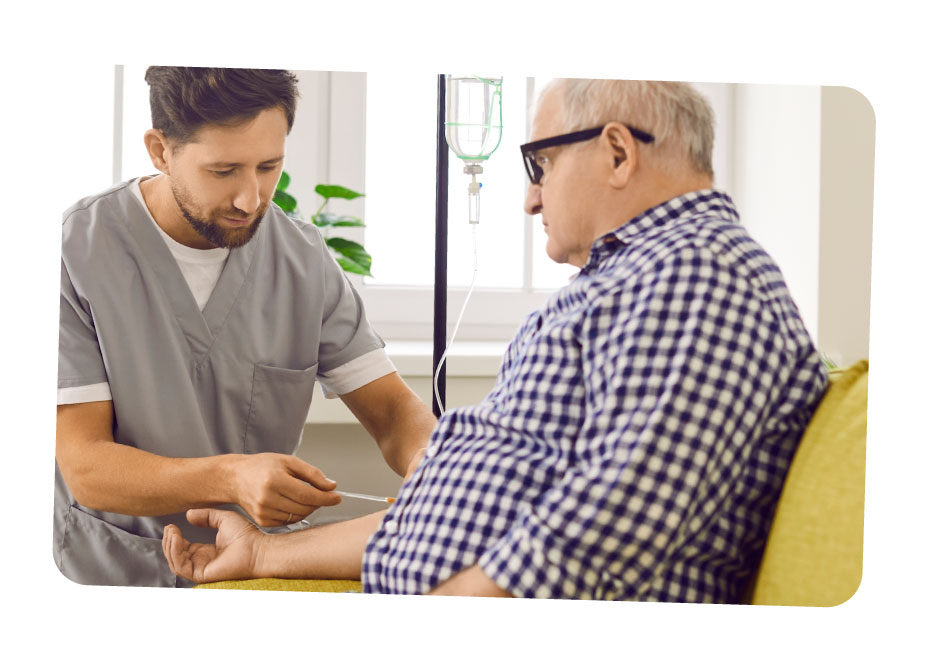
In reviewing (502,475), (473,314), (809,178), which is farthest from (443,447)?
(809,178)

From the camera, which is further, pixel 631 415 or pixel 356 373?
pixel 356 373

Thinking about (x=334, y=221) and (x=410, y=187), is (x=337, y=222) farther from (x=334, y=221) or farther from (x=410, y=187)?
(x=410, y=187)

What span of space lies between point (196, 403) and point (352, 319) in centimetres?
26

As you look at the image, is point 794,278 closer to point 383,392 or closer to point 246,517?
point 383,392

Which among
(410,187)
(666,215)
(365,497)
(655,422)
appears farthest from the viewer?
(410,187)

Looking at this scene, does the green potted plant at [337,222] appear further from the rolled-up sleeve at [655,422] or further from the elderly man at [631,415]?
the rolled-up sleeve at [655,422]

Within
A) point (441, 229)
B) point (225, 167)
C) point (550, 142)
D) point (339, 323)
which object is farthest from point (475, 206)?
point (225, 167)

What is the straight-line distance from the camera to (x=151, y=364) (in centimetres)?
140

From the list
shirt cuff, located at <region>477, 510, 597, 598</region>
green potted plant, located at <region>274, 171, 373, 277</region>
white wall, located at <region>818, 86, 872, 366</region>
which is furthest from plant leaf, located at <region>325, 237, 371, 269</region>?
white wall, located at <region>818, 86, 872, 366</region>

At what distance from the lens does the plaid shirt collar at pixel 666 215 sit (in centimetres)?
126

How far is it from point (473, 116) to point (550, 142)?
163 mm

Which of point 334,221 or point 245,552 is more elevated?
point 334,221

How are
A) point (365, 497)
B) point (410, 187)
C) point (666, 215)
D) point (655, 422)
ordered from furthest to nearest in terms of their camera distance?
point (410, 187), point (365, 497), point (666, 215), point (655, 422)

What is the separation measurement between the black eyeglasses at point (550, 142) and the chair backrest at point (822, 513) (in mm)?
417
